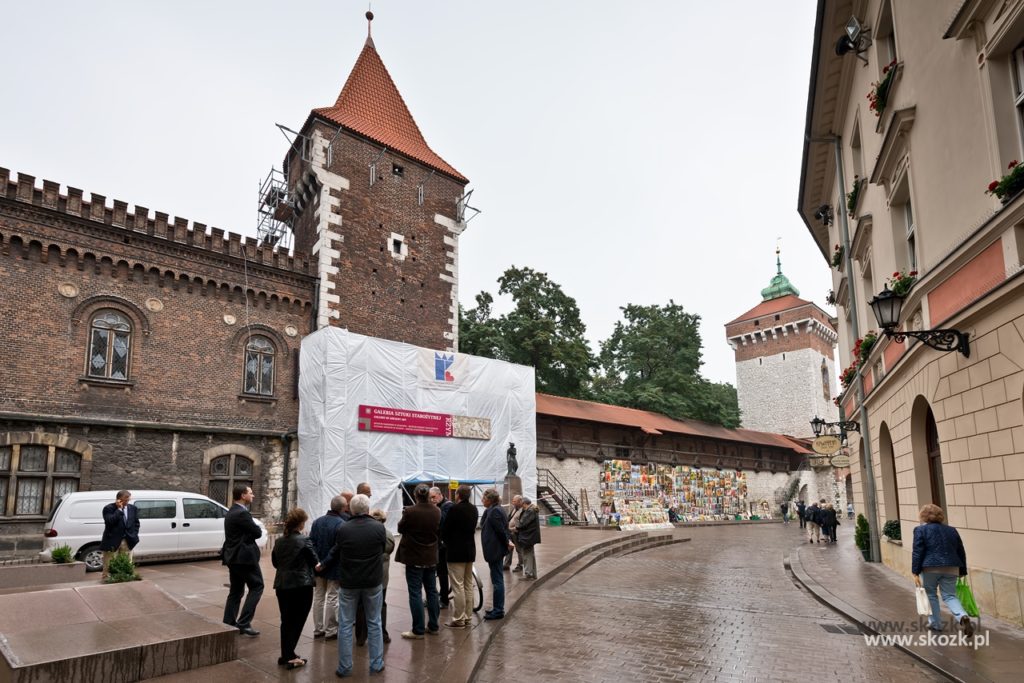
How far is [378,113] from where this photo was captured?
27.7 m

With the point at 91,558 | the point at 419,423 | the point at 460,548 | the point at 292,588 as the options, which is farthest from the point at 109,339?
the point at 292,588

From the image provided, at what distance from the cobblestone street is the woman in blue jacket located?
2.52ft

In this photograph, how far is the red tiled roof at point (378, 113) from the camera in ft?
84.2

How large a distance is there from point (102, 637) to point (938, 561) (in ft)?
27.0

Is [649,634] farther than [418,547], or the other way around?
[649,634]

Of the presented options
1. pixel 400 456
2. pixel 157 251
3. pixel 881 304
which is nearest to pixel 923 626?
pixel 881 304

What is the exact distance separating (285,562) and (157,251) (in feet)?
52.3

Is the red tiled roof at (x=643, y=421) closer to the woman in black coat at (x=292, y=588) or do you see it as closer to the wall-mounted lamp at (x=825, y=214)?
the wall-mounted lamp at (x=825, y=214)

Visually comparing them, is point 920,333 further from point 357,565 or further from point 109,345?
point 109,345

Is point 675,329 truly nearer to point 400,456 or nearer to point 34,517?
point 400,456

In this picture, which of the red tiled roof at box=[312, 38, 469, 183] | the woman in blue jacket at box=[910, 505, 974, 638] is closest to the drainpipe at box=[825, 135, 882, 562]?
the woman in blue jacket at box=[910, 505, 974, 638]

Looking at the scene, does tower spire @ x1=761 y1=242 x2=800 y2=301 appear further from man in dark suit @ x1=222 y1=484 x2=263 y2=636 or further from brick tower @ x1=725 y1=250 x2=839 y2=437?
man in dark suit @ x1=222 y1=484 x2=263 y2=636

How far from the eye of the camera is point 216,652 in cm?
623

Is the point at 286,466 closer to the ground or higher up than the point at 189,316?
closer to the ground
